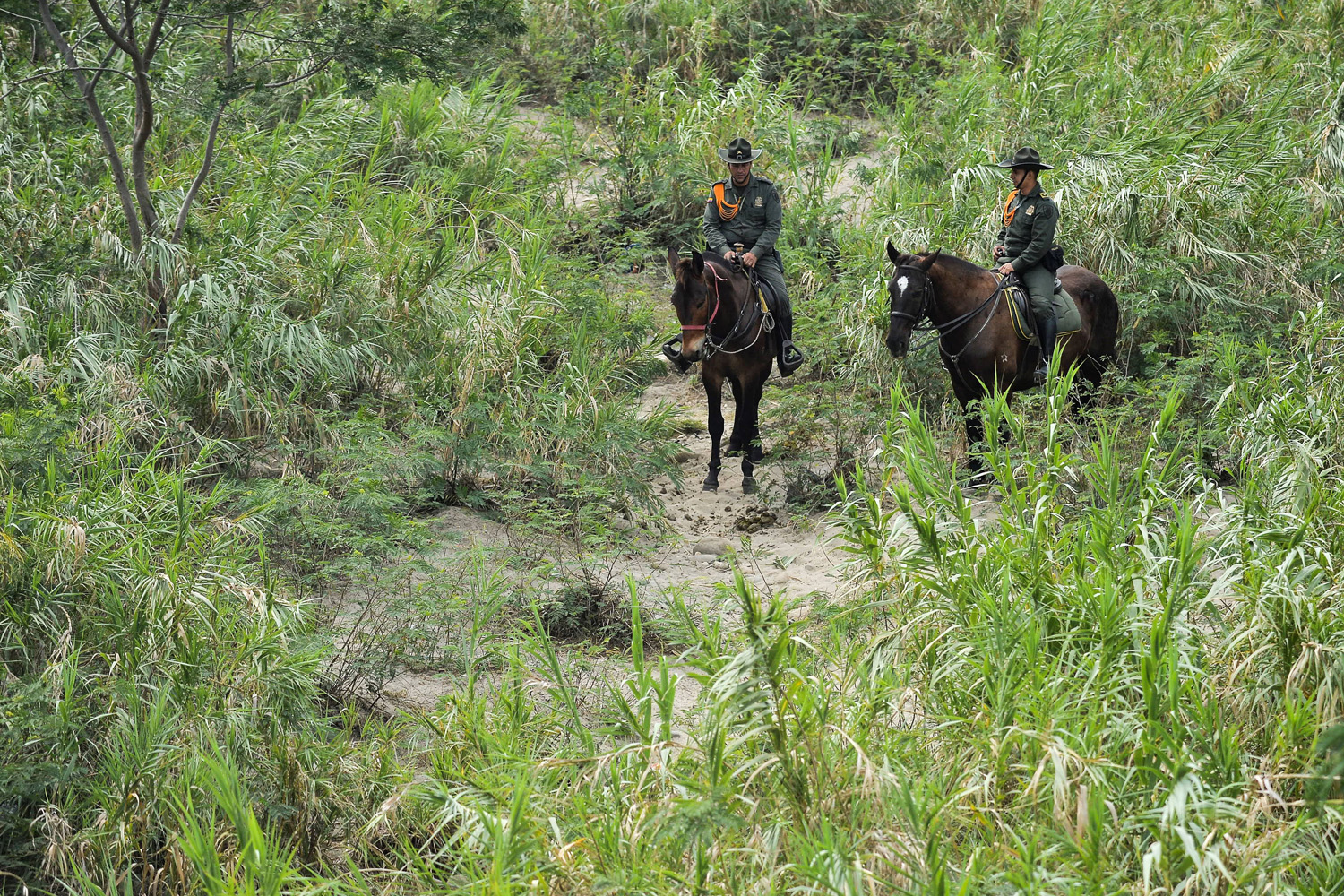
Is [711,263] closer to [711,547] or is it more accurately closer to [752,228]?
[752,228]

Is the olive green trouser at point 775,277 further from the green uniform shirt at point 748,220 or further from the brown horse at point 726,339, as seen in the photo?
the brown horse at point 726,339

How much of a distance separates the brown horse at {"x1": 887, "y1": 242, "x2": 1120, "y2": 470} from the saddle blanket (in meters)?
0.06

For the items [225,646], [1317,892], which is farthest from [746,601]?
[225,646]

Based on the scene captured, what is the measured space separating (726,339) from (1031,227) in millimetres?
2388

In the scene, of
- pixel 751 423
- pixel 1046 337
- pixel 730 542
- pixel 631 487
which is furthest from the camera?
pixel 751 423

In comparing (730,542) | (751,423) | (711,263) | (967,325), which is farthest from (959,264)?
(730,542)

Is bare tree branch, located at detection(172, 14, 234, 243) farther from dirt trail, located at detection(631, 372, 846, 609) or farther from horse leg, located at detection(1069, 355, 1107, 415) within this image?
horse leg, located at detection(1069, 355, 1107, 415)

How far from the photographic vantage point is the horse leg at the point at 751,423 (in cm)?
919

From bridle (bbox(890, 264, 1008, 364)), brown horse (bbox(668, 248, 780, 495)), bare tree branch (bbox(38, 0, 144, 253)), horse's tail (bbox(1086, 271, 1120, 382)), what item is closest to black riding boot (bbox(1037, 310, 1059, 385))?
bridle (bbox(890, 264, 1008, 364))

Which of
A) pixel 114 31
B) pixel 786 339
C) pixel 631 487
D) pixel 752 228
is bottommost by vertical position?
pixel 631 487

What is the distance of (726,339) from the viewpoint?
9.01 meters

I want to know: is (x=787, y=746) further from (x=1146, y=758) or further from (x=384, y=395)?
(x=384, y=395)

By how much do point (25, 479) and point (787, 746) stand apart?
4116 mm

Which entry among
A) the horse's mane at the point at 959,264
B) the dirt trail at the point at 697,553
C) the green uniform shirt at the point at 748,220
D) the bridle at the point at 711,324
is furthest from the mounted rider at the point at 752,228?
the horse's mane at the point at 959,264
